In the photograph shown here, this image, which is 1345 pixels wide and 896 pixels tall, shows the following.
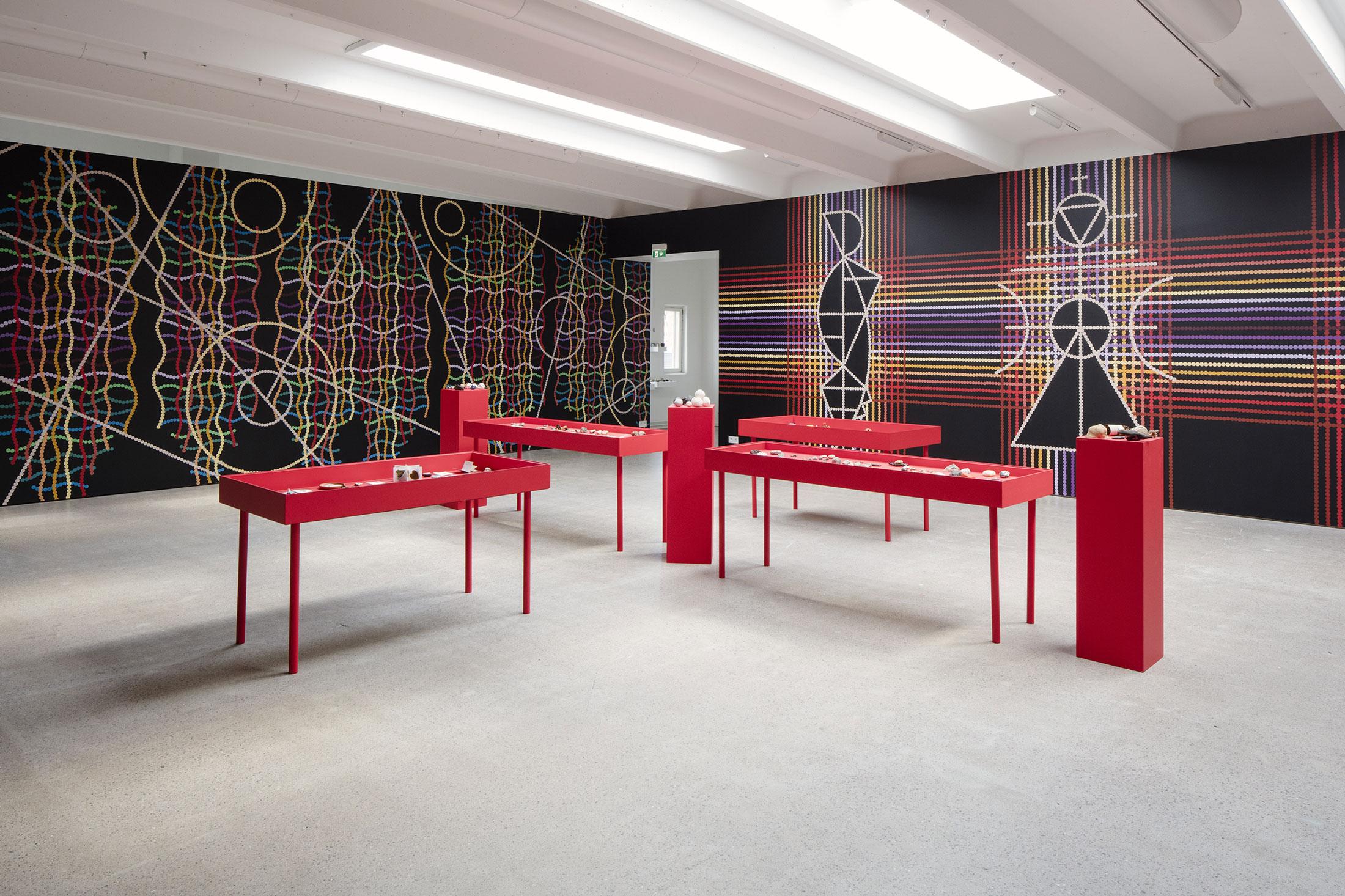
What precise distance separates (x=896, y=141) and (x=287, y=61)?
531cm

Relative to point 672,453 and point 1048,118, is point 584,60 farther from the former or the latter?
point 1048,118

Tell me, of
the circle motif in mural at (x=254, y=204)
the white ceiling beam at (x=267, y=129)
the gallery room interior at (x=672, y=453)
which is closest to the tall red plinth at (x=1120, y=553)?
the gallery room interior at (x=672, y=453)

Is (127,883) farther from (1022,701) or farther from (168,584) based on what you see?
(168,584)

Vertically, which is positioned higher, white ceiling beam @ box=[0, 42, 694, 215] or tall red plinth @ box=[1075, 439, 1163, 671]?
white ceiling beam @ box=[0, 42, 694, 215]

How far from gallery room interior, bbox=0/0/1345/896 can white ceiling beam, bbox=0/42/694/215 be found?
5 centimetres

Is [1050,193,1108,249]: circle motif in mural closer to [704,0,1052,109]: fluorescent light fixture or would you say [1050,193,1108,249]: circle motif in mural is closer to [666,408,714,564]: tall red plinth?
[704,0,1052,109]: fluorescent light fixture

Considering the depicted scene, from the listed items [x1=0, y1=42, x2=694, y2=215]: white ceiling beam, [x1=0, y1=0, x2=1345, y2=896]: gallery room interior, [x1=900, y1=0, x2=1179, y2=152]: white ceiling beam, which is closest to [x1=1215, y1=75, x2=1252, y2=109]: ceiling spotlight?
[x1=0, y1=0, x2=1345, y2=896]: gallery room interior

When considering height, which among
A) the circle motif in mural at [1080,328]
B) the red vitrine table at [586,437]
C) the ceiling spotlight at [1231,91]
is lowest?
the red vitrine table at [586,437]

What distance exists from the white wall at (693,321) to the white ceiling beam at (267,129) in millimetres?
4131

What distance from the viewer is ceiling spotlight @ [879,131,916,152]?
857 centimetres

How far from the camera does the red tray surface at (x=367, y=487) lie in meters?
4.16

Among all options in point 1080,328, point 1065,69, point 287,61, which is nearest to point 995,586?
point 1065,69

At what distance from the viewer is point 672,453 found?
20.5 ft

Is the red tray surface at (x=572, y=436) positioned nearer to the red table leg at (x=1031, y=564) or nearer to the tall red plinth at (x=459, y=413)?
the tall red plinth at (x=459, y=413)
